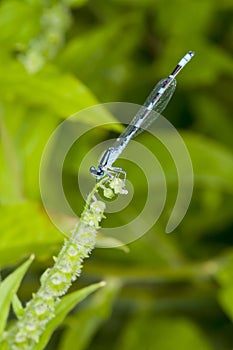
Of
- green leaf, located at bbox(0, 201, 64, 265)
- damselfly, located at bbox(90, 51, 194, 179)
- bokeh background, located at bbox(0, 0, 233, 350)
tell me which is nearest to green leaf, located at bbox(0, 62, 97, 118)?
bokeh background, located at bbox(0, 0, 233, 350)

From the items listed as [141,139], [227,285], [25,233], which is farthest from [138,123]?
[141,139]

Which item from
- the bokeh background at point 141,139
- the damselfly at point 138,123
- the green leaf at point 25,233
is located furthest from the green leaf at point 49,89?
the damselfly at point 138,123

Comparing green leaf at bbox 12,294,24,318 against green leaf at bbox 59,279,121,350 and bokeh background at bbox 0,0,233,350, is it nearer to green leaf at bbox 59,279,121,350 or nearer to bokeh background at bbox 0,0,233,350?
bokeh background at bbox 0,0,233,350

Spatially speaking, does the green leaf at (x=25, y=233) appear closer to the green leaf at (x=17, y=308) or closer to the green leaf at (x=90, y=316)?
the green leaf at (x=17, y=308)

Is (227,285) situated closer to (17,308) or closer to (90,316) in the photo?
(90,316)

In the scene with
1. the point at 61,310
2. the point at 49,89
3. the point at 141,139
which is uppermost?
the point at 141,139

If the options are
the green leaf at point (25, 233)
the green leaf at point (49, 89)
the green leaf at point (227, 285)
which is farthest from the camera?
the green leaf at point (227, 285)

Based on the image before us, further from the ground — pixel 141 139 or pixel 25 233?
pixel 141 139

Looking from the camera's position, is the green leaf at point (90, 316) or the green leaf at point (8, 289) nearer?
the green leaf at point (8, 289)

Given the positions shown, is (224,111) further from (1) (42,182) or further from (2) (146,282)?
(1) (42,182)

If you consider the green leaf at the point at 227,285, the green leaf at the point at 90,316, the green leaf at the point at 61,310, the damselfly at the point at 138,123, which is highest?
the green leaf at the point at 90,316
